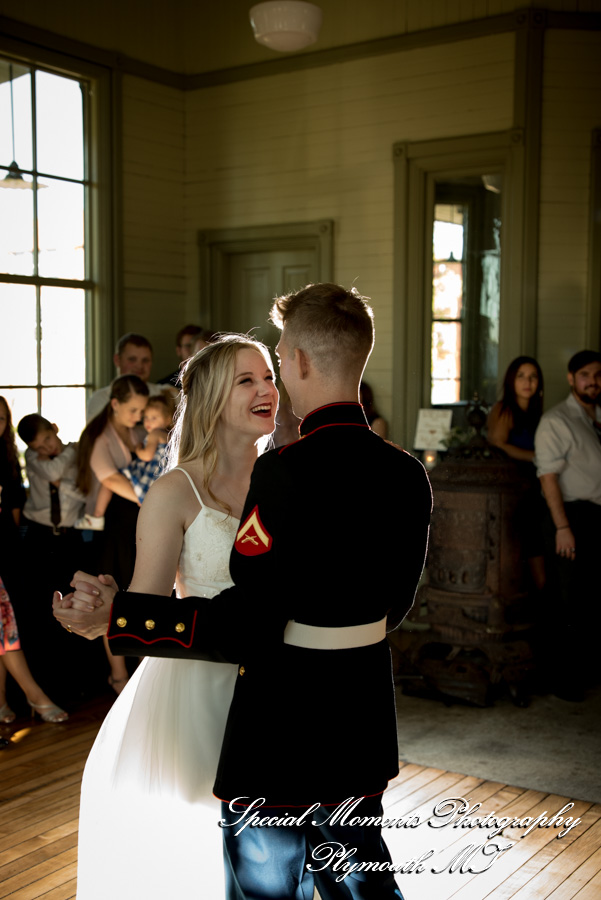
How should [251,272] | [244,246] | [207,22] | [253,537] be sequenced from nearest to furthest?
1. [253,537]
2. [207,22]
3. [244,246]
4. [251,272]

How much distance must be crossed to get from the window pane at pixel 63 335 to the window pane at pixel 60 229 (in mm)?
151

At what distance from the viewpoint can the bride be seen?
2.00 meters

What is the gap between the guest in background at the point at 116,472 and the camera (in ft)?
14.6

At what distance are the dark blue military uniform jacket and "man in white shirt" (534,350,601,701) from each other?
10.4 ft

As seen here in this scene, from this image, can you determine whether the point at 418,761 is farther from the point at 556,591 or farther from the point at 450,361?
the point at 450,361

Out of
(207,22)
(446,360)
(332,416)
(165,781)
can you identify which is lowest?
(165,781)

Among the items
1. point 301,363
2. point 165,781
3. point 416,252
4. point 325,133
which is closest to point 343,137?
point 325,133

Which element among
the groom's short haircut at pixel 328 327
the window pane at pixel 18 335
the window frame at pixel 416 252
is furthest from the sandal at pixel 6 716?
the window frame at pixel 416 252

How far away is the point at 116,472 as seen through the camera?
14.6 feet

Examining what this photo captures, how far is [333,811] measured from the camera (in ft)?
5.56

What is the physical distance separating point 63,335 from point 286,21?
2553 millimetres

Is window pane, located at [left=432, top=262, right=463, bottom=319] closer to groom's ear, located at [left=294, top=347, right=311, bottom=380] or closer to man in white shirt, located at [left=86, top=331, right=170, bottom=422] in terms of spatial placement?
man in white shirt, located at [left=86, top=331, right=170, bottom=422]

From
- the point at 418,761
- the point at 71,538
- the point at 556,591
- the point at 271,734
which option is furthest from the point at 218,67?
the point at 271,734

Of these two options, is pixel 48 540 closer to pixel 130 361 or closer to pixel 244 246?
pixel 130 361
